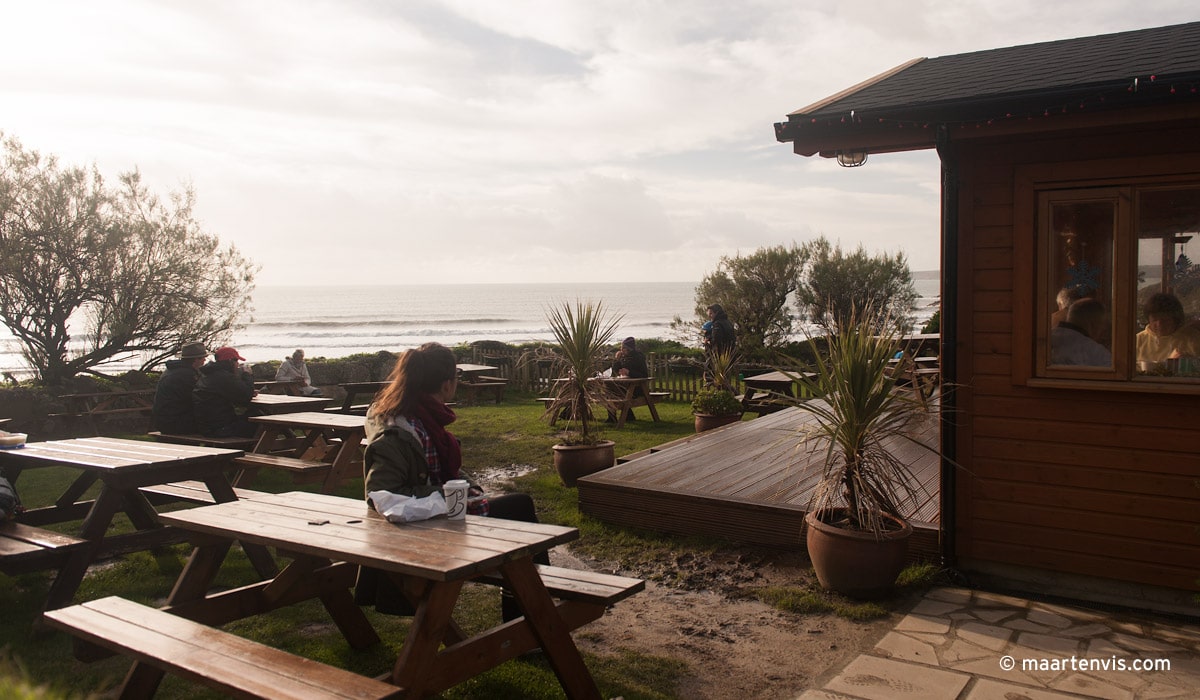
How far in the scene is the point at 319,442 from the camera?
28.2 feet

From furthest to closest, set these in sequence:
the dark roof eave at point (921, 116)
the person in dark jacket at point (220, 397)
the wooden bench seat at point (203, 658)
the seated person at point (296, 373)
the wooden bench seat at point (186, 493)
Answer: the seated person at point (296, 373) → the person in dark jacket at point (220, 397) → the wooden bench seat at point (186, 493) → the dark roof eave at point (921, 116) → the wooden bench seat at point (203, 658)

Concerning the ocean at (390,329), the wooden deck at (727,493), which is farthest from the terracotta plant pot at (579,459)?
the ocean at (390,329)

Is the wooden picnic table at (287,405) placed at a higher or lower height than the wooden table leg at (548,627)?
higher

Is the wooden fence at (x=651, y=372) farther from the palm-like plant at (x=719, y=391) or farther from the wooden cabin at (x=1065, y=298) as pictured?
the wooden cabin at (x=1065, y=298)

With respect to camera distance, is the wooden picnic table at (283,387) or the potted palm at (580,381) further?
the wooden picnic table at (283,387)

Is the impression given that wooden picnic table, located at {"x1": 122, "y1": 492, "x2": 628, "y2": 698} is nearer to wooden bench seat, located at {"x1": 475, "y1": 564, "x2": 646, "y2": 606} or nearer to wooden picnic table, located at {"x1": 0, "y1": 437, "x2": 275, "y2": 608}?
wooden bench seat, located at {"x1": 475, "y1": 564, "x2": 646, "y2": 606}

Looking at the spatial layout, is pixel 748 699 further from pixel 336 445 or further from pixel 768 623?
pixel 336 445

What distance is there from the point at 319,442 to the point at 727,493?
465cm

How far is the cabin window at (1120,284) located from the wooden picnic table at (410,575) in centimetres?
297

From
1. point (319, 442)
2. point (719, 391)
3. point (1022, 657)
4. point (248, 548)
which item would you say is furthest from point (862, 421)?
point (319, 442)

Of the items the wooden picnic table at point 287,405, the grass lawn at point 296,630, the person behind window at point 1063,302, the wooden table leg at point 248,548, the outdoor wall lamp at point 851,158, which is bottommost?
the grass lawn at point 296,630

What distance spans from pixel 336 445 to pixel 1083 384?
6.93 meters

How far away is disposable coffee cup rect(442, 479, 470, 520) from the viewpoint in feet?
10.9

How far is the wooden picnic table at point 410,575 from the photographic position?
8.87 feet
